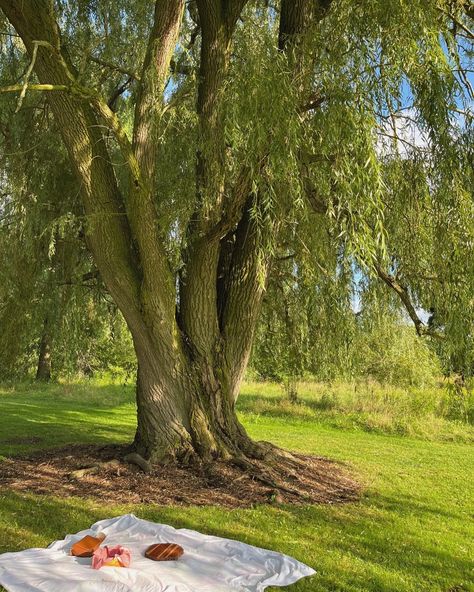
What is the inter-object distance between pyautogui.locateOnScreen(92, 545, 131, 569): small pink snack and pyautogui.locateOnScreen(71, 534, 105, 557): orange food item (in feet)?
0.25

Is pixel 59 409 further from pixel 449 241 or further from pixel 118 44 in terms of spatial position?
pixel 449 241

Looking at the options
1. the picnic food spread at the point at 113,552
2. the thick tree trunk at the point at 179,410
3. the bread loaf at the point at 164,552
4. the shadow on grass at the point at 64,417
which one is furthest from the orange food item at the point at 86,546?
the shadow on grass at the point at 64,417

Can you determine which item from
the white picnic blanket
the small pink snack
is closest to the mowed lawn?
the white picnic blanket

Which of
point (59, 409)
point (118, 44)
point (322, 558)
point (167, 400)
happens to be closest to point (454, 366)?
point (322, 558)

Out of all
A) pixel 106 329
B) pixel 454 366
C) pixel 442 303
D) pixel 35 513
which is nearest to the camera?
pixel 35 513

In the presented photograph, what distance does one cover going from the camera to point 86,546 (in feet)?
12.7

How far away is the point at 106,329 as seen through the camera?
8.95 meters

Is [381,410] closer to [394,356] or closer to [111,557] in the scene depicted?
[394,356]

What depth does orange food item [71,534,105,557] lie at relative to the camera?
3.82 metres

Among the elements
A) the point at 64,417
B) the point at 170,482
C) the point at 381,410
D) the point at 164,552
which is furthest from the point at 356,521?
the point at 381,410

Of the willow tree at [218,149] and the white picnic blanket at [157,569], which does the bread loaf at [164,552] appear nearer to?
the white picnic blanket at [157,569]

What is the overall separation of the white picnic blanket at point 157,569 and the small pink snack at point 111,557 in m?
0.05

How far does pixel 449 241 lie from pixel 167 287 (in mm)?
2848

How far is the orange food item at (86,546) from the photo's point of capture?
12.5 ft
